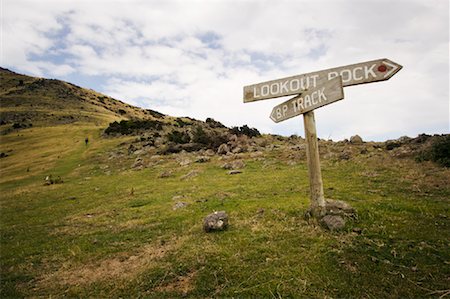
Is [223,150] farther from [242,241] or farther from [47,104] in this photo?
[47,104]

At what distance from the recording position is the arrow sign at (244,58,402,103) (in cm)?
655

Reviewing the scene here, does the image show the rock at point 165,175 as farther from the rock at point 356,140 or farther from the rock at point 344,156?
the rock at point 356,140

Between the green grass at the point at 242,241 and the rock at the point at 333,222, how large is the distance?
0.22 m

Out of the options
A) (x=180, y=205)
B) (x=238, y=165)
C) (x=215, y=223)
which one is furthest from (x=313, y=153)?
(x=238, y=165)

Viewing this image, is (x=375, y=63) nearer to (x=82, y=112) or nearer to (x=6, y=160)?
(x=6, y=160)

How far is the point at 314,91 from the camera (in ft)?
25.1

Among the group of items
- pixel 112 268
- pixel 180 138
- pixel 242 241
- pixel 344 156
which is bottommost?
pixel 112 268

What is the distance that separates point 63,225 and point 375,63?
12.5 meters

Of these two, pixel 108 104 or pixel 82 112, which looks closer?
pixel 82 112

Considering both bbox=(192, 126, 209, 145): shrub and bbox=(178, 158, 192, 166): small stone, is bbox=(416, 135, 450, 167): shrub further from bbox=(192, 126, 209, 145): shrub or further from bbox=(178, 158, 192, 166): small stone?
bbox=(192, 126, 209, 145): shrub

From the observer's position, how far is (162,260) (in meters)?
7.40

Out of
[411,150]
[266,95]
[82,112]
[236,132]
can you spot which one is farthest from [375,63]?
[82,112]

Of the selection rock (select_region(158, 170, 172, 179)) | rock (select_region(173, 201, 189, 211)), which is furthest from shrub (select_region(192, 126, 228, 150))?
rock (select_region(173, 201, 189, 211))

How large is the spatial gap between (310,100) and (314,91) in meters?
0.25
